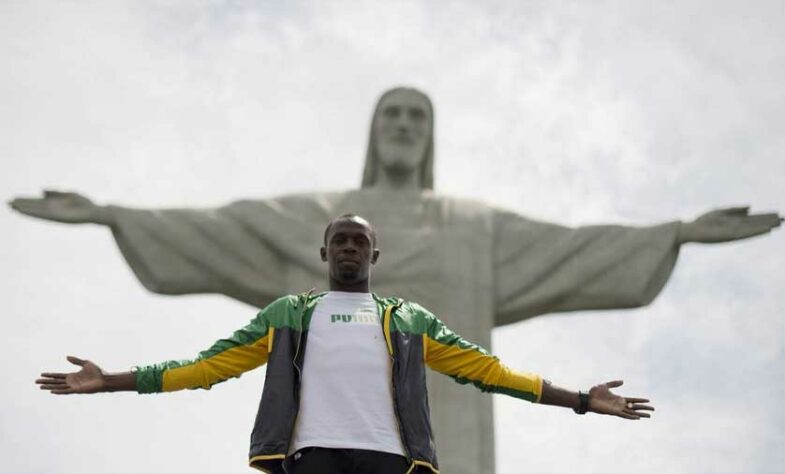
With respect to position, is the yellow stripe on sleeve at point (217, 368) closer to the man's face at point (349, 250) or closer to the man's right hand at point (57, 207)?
the man's face at point (349, 250)

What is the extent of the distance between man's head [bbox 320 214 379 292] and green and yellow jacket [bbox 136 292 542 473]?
Result: 0.13m

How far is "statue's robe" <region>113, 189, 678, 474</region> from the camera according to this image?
1420 cm

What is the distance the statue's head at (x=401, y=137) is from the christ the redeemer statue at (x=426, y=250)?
20 millimetres

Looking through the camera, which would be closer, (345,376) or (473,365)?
(345,376)

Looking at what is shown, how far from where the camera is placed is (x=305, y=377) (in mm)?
6688

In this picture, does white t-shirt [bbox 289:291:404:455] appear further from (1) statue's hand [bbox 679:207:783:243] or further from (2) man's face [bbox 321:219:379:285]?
(1) statue's hand [bbox 679:207:783:243]

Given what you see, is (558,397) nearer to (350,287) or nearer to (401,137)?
(350,287)

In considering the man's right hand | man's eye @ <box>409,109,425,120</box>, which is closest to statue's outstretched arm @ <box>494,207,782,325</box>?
man's eye @ <box>409,109,425,120</box>

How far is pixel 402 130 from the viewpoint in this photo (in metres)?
14.9

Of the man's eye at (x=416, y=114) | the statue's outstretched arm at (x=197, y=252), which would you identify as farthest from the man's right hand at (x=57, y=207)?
the man's eye at (x=416, y=114)

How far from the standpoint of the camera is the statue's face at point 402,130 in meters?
14.8

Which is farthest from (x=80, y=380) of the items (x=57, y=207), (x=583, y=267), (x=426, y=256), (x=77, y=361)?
(x=583, y=267)

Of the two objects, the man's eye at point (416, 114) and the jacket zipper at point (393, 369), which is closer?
the jacket zipper at point (393, 369)

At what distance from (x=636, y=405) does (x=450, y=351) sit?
2.59 ft
